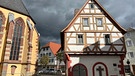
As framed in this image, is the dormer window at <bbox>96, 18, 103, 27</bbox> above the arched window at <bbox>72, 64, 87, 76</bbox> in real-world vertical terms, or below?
above

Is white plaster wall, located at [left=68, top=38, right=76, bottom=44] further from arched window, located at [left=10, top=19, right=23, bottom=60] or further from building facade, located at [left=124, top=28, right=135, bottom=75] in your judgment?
building facade, located at [left=124, top=28, right=135, bottom=75]

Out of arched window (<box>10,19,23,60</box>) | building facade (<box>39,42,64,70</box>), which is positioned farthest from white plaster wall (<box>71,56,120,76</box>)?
building facade (<box>39,42,64,70</box>)

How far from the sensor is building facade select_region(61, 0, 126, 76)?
52.0ft

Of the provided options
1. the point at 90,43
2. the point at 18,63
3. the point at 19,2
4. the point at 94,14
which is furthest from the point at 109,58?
the point at 19,2

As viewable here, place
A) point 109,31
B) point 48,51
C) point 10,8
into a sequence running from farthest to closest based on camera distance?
point 48,51 → point 10,8 → point 109,31

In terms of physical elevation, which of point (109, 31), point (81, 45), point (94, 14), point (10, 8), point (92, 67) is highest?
point (10, 8)

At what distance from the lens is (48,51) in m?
53.0

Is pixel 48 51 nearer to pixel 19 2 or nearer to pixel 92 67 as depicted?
pixel 19 2

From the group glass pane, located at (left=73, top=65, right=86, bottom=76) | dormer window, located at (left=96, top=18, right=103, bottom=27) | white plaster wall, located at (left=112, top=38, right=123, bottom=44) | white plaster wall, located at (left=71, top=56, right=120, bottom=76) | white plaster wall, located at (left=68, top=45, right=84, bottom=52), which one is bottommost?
glass pane, located at (left=73, top=65, right=86, bottom=76)

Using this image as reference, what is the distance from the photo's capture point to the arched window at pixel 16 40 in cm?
2400

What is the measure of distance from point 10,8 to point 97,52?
18938mm

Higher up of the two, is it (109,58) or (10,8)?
Answer: (10,8)

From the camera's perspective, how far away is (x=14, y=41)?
24859 mm

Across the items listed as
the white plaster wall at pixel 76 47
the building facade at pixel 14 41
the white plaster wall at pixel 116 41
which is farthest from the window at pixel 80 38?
the building facade at pixel 14 41
